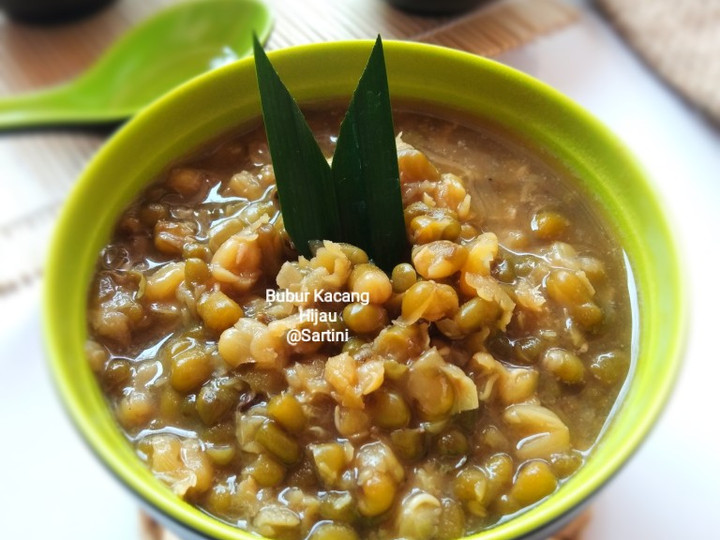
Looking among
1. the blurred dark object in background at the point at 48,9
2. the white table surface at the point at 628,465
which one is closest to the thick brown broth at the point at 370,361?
the white table surface at the point at 628,465

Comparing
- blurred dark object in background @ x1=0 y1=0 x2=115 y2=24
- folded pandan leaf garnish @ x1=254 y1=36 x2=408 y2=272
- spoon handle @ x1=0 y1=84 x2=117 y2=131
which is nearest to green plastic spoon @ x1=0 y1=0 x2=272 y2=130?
spoon handle @ x1=0 y1=84 x2=117 y2=131

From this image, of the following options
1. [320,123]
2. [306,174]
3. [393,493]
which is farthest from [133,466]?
[320,123]

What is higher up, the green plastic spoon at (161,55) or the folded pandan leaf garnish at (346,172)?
the green plastic spoon at (161,55)

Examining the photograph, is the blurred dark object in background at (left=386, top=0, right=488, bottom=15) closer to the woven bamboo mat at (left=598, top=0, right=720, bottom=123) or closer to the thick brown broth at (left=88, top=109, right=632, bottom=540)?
the woven bamboo mat at (left=598, top=0, right=720, bottom=123)

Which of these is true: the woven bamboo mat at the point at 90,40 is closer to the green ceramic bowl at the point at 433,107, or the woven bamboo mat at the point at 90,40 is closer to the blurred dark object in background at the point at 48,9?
the blurred dark object in background at the point at 48,9

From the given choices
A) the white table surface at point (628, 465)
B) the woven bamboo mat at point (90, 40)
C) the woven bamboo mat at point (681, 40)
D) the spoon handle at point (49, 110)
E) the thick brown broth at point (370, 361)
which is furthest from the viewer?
the woven bamboo mat at point (681, 40)
